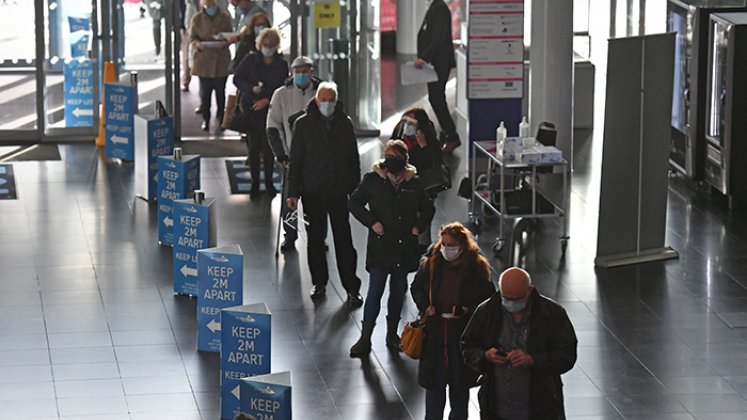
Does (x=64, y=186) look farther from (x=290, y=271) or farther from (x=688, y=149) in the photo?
(x=688, y=149)

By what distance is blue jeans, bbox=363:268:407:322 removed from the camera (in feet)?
38.3

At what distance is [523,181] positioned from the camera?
15.2 meters

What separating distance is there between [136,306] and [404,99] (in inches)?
410

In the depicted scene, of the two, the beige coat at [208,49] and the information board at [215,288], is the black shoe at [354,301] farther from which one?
the beige coat at [208,49]

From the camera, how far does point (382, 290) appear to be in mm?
11742

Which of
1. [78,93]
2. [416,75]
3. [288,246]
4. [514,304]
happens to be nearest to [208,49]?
[78,93]

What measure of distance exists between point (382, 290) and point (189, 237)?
237 cm

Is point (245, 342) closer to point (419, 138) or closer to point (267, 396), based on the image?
point (267, 396)

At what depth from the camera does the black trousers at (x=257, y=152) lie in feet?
55.1

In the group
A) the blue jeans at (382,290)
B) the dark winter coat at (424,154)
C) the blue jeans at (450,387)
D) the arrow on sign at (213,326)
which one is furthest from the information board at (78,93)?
the blue jeans at (450,387)

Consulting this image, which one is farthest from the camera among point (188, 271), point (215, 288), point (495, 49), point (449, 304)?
point (495, 49)

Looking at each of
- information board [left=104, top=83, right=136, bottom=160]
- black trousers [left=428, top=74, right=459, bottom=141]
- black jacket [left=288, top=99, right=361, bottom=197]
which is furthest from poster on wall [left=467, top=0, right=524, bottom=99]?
information board [left=104, top=83, right=136, bottom=160]

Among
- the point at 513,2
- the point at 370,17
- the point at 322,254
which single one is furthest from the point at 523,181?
the point at 370,17

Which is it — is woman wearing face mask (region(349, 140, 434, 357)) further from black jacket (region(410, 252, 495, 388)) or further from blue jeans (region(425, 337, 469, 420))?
blue jeans (region(425, 337, 469, 420))
